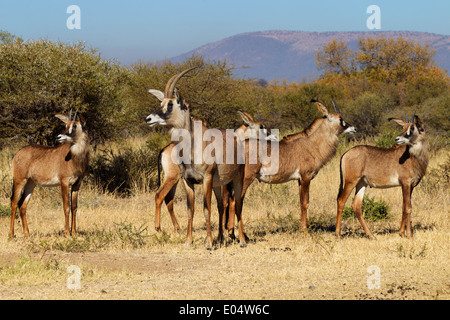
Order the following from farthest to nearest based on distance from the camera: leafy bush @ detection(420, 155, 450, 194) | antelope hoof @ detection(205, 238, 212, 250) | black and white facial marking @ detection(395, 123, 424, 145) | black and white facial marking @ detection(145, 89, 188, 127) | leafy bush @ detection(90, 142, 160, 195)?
leafy bush @ detection(90, 142, 160, 195) → leafy bush @ detection(420, 155, 450, 194) → black and white facial marking @ detection(395, 123, 424, 145) → antelope hoof @ detection(205, 238, 212, 250) → black and white facial marking @ detection(145, 89, 188, 127)

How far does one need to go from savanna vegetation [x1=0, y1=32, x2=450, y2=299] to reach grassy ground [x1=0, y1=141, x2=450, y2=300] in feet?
0.09

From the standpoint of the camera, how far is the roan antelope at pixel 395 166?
32.9 feet

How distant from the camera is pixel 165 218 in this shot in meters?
12.5

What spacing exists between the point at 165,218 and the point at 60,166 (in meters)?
2.80

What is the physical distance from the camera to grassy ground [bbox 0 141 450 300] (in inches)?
274

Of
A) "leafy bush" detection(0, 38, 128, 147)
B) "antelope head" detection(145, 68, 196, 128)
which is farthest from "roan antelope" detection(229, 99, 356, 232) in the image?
"leafy bush" detection(0, 38, 128, 147)

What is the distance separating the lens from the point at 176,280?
7.52 meters

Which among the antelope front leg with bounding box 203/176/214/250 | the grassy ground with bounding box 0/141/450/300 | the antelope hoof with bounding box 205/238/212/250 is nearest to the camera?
the grassy ground with bounding box 0/141/450/300

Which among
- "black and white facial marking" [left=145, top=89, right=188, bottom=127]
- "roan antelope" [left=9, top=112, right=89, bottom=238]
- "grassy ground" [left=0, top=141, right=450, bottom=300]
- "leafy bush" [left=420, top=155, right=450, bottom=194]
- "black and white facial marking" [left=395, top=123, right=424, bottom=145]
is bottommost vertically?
"grassy ground" [left=0, top=141, right=450, bottom=300]

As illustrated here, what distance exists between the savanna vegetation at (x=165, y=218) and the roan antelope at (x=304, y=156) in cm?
87

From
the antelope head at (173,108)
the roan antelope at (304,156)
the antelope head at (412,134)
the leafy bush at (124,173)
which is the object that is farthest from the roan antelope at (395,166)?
the leafy bush at (124,173)

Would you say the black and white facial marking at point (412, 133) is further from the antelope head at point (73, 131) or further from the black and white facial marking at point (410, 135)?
the antelope head at point (73, 131)

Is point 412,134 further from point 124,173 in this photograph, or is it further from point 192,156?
point 124,173

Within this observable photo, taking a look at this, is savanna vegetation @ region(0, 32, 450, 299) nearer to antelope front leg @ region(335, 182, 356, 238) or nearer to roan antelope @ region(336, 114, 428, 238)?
antelope front leg @ region(335, 182, 356, 238)
